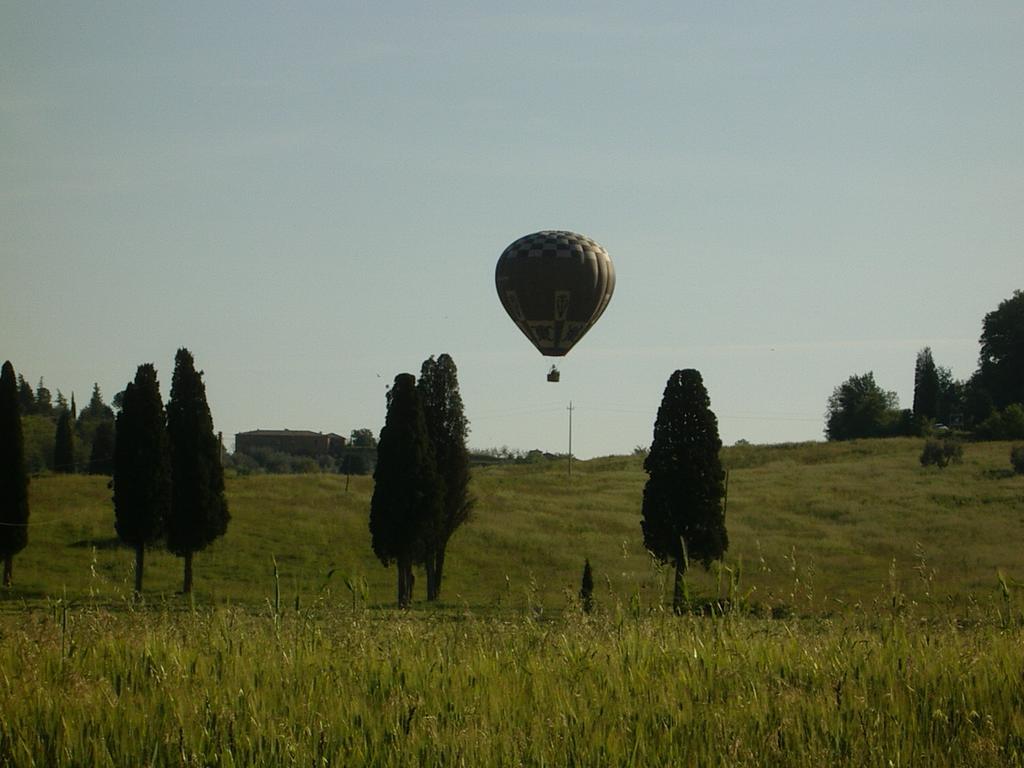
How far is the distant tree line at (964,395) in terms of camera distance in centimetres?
13138

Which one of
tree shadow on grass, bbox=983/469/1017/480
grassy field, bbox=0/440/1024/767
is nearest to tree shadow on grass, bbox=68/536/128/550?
grassy field, bbox=0/440/1024/767

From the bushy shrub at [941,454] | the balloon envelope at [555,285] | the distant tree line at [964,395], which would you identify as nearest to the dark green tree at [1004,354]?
the distant tree line at [964,395]

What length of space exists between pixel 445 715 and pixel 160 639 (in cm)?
231

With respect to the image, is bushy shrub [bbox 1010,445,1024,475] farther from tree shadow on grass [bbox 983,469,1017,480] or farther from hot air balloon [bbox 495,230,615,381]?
hot air balloon [bbox 495,230,615,381]

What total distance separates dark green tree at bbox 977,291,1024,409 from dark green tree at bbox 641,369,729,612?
94239 millimetres

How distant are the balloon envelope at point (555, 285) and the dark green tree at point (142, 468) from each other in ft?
55.6

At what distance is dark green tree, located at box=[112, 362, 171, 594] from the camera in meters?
49.9

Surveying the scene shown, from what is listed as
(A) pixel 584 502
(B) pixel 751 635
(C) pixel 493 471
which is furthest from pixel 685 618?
(C) pixel 493 471

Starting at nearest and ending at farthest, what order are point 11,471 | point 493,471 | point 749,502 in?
point 11,471, point 749,502, point 493,471

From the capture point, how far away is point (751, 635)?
819 centimetres

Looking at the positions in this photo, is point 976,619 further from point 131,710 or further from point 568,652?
point 131,710

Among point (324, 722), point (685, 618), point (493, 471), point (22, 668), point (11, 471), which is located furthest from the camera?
point (493, 471)

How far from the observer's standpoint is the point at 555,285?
57156 mm

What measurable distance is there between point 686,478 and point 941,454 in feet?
197
